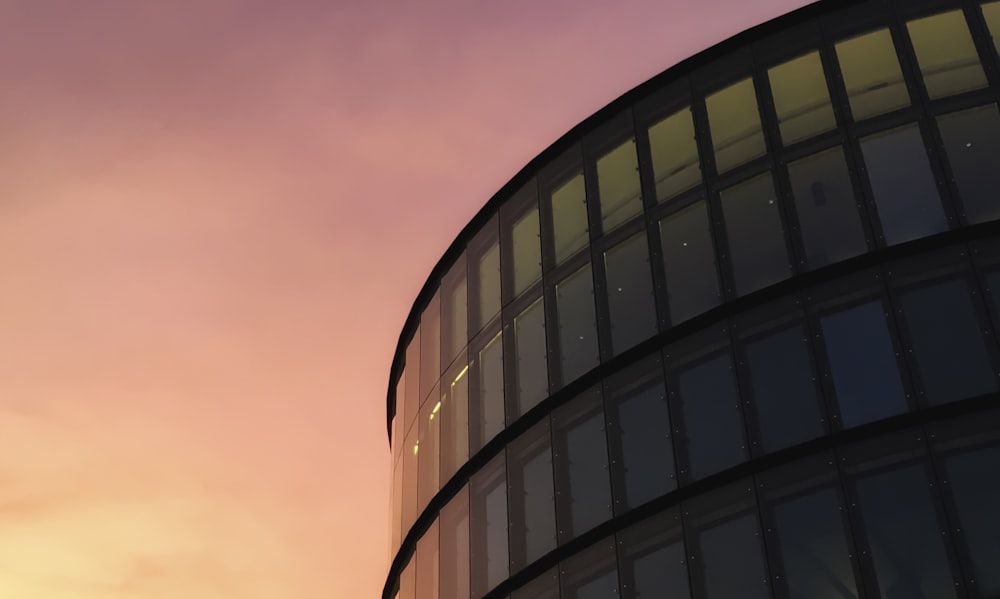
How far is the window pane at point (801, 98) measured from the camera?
25.4 meters

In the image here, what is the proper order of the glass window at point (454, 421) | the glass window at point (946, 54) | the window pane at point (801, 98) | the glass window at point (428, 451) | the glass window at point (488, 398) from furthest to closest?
the glass window at point (428, 451), the glass window at point (454, 421), the glass window at point (488, 398), the window pane at point (801, 98), the glass window at point (946, 54)

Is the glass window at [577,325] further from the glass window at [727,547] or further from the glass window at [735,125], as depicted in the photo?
the glass window at [727,547]

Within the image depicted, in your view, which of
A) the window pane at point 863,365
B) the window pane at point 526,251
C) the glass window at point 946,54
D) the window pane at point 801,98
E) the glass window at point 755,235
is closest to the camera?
the window pane at point 863,365

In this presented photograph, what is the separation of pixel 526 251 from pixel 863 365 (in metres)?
10.00

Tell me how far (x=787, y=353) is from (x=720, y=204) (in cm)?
396

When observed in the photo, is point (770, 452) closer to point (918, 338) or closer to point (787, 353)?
point (787, 353)

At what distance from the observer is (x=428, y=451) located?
3212 centimetres

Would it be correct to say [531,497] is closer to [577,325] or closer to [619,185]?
[577,325]

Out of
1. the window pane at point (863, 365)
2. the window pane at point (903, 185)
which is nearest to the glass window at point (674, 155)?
the window pane at point (903, 185)

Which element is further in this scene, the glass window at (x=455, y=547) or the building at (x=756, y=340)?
the glass window at (x=455, y=547)

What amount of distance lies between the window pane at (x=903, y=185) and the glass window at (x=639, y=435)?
548 centimetres

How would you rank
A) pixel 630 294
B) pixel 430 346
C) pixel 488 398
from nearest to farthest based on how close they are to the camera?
pixel 630 294 → pixel 488 398 → pixel 430 346

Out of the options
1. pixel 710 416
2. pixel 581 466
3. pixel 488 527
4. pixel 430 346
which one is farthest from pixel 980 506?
pixel 430 346

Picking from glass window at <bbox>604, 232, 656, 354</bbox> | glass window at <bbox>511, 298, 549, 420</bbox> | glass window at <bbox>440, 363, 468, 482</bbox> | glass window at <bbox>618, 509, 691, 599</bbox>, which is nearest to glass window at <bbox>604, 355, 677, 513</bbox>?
glass window at <bbox>618, 509, 691, 599</bbox>
